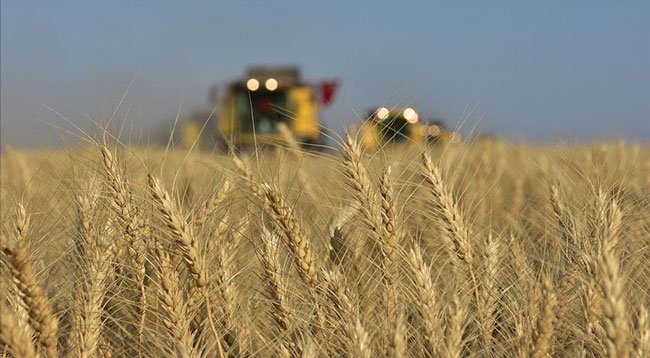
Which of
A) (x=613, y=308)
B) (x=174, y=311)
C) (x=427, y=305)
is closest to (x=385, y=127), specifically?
(x=427, y=305)

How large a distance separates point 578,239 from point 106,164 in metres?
1.11

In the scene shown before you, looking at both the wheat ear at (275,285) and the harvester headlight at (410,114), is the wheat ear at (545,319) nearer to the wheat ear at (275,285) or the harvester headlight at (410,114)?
the wheat ear at (275,285)

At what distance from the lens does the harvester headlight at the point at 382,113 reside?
2.18m

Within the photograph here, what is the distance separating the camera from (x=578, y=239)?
2.21 m

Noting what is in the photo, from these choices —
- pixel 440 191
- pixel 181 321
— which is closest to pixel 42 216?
pixel 181 321

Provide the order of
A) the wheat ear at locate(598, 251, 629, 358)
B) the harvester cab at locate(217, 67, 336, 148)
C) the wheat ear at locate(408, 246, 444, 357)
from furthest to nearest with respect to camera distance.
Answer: the harvester cab at locate(217, 67, 336, 148) < the wheat ear at locate(408, 246, 444, 357) < the wheat ear at locate(598, 251, 629, 358)

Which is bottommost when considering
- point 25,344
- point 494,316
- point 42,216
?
point 42,216

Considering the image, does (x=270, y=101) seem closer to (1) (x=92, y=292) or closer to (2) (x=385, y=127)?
(2) (x=385, y=127)

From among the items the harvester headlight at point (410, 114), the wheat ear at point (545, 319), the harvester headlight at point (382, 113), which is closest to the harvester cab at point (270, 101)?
the harvester headlight at point (410, 114)

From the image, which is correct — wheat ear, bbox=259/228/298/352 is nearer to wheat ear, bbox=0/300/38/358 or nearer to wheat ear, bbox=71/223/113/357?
wheat ear, bbox=71/223/113/357

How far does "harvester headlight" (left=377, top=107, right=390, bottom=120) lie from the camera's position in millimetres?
2176

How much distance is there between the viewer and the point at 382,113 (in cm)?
223

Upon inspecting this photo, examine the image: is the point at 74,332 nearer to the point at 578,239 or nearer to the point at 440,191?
the point at 440,191

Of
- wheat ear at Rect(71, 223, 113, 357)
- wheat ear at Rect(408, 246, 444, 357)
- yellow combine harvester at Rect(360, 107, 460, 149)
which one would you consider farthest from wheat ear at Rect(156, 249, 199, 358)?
yellow combine harvester at Rect(360, 107, 460, 149)
